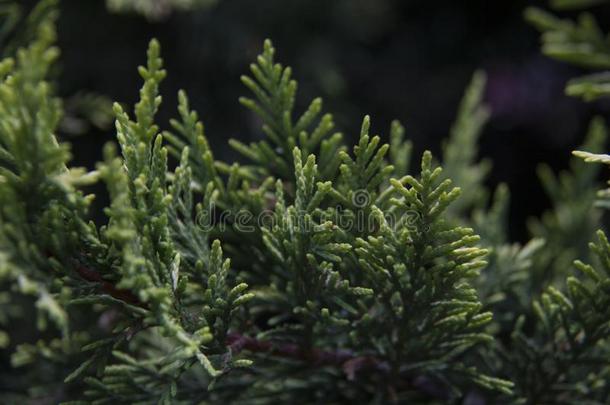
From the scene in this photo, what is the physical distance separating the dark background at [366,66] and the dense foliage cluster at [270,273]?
50.5 inches

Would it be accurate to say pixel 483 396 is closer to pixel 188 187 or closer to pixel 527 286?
pixel 527 286

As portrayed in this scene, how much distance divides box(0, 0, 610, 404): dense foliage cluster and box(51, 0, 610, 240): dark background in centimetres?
128

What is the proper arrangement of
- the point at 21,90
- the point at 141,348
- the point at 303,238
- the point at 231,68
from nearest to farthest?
1. the point at 21,90
2. the point at 303,238
3. the point at 141,348
4. the point at 231,68

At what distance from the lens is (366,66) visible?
333cm

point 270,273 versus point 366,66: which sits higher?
point 366,66

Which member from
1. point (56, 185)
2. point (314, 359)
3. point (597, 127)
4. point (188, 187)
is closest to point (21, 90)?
point (56, 185)

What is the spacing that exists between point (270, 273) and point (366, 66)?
2.02 m

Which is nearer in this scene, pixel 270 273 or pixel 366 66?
pixel 270 273

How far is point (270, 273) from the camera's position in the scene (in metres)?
1.53

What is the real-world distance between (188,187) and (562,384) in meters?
0.96

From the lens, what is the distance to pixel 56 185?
107cm

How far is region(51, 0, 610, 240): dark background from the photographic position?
117 inches

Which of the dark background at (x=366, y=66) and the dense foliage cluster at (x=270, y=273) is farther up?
the dark background at (x=366, y=66)

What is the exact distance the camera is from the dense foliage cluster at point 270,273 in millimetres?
1081
